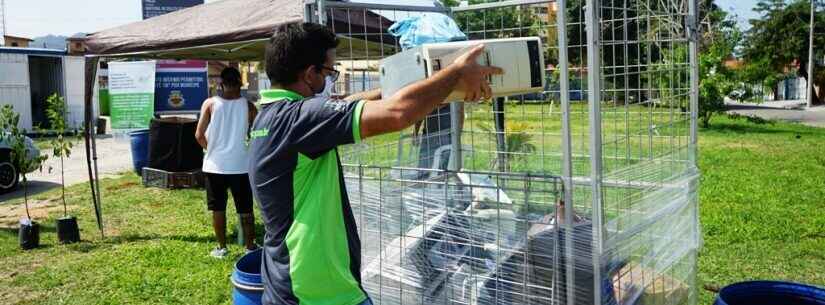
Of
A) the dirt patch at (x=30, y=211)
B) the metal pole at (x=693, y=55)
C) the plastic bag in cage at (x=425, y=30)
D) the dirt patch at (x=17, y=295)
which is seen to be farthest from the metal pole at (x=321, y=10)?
the dirt patch at (x=30, y=211)

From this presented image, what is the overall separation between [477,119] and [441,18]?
25.6 inches

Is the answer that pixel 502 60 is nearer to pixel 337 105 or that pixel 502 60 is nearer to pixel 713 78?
pixel 337 105

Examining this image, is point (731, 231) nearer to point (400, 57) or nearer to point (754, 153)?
point (400, 57)

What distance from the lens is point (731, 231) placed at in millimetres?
5727

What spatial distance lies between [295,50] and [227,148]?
11.5ft

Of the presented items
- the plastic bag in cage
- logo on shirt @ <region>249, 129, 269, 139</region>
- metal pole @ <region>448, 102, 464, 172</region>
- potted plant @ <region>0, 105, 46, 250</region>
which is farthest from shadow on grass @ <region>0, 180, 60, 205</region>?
logo on shirt @ <region>249, 129, 269, 139</region>

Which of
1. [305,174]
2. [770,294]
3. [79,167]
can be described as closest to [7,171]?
[79,167]

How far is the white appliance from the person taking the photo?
231cm

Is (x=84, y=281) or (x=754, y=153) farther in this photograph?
(x=754, y=153)

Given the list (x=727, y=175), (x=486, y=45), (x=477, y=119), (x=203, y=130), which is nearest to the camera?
(x=486, y=45)

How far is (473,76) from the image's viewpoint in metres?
1.99

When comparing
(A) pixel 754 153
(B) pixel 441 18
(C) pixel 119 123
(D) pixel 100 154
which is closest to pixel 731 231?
(B) pixel 441 18

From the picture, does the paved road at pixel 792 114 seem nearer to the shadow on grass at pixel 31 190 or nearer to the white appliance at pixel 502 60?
the shadow on grass at pixel 31 190

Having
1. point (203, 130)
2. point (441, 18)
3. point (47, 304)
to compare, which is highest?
point (441, 18)
